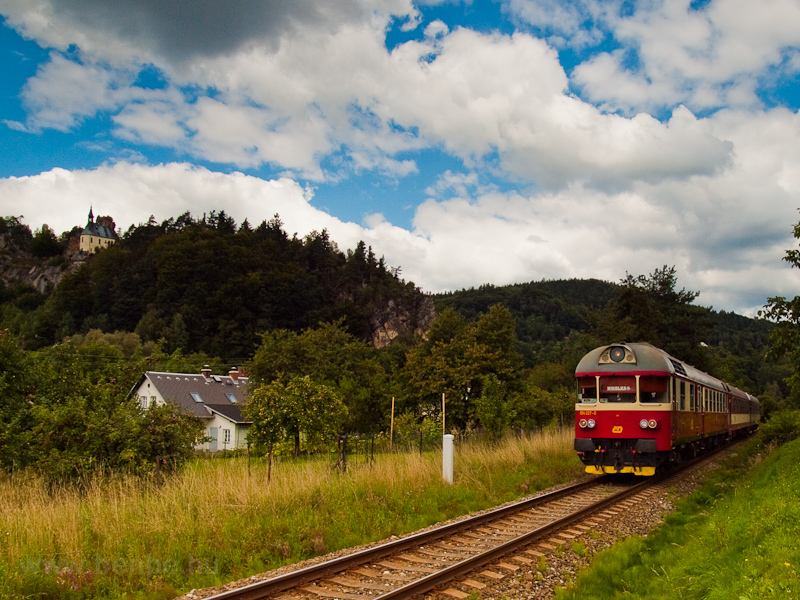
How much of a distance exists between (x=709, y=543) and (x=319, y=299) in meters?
104

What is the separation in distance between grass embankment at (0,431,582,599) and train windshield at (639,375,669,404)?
424cm

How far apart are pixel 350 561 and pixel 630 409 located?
9.38 meters

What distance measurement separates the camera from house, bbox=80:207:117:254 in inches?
6954

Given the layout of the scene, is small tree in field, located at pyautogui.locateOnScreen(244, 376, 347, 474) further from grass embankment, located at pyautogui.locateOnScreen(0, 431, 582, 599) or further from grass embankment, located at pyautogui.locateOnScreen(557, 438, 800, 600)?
grass embankment, located at pyautogui.locateOnScreen(557, 438, 800, 600)

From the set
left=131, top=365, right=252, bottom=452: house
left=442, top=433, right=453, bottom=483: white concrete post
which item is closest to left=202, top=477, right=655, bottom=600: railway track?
left=442, top=433, right=453, bottom=483: white concrete post

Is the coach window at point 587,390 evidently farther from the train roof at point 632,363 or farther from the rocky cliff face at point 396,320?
the rocky cliff face at point 396,320

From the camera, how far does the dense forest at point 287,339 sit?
14117 millimetres

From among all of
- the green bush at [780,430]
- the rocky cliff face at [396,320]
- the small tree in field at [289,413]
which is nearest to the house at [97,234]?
the rocky cliff face at [396,320]

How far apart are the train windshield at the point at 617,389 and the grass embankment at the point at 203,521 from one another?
378 centimetres

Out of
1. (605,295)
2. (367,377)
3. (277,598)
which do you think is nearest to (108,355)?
(367,377)

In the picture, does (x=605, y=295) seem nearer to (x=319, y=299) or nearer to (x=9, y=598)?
(x=319, y=299)

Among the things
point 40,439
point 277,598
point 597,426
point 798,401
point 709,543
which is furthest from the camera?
point 798,401

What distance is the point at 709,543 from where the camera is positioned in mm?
7773

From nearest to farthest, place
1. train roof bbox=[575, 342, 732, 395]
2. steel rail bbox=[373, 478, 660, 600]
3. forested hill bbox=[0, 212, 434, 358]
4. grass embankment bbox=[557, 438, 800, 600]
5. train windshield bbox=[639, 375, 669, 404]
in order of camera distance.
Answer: grass embankment bbox=[557, 438, 800, 600] < steel rail bbox=[373, 478, 660, 600] < train windshield bbox=[639, 375, 669, 404] < train roof bbox=[575, 342, 732, 395] < forested hill bbox=[0, 212, 434, 358]
